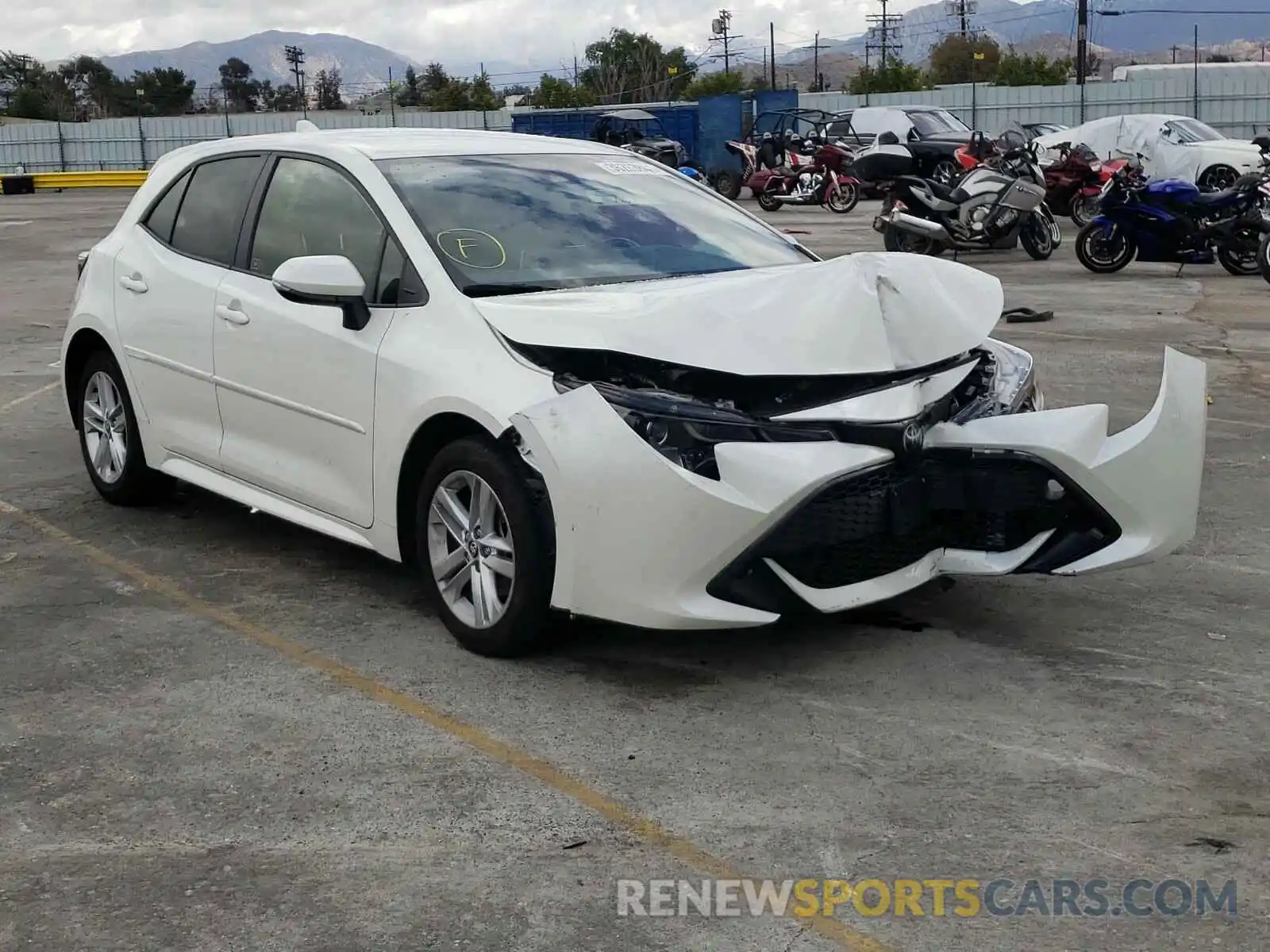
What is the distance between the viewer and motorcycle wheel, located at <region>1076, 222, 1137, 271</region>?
16781mm

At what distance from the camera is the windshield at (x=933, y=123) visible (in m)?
32.8

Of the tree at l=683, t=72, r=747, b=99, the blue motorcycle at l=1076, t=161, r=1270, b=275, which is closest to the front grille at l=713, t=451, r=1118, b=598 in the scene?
the blue motorcycle at l=1076, t=161, r=1270, b=275

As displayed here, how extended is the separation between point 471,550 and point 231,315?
1.62m

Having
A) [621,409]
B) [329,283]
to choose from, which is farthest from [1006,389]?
[329,283]

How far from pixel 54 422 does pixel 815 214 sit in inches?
844

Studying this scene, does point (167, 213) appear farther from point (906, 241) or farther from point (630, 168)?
point (906, 241)

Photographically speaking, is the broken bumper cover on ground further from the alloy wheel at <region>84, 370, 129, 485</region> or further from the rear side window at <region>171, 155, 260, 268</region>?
the alloy wheel at <region>84, 370, 129, 485</region>

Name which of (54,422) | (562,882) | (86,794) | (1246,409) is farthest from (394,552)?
(1246,409)

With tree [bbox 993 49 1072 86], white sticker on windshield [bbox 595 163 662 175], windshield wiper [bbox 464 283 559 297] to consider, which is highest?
tree [bbox 993 49 1072 86]

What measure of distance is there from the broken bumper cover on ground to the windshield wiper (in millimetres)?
721

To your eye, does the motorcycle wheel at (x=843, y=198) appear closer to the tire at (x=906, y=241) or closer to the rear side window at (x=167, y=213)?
the tire at (x=906, y=241)

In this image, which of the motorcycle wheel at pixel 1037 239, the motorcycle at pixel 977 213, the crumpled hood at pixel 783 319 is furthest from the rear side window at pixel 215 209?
the motorcycle wheel at pixel 1037 239

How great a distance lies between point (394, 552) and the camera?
5207 millimetres

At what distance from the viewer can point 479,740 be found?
4301mm
